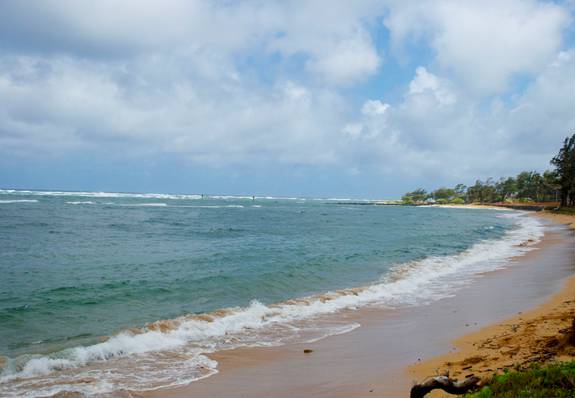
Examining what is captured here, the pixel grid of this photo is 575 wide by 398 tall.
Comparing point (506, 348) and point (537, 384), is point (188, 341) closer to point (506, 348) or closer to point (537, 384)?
point (506, 348)

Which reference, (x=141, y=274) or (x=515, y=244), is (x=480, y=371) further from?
(x=515, y=244)

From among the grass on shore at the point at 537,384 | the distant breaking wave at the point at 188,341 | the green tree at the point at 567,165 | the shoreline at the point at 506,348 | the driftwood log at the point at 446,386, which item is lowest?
the distant breaking wave at the point at 188,341

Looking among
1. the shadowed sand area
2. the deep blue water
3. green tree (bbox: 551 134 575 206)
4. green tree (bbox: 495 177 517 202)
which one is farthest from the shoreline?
green tree (bbox: 495 177 517 202)

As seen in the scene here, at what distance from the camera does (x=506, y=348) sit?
811cm

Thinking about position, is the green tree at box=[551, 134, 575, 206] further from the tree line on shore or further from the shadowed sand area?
the shadowed sand area

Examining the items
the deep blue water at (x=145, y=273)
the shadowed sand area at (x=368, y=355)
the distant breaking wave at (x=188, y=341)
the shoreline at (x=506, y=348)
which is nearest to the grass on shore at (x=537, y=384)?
the shoreline at (x=506, y=348)

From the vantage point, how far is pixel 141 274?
58.1 ft

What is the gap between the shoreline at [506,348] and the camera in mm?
6898

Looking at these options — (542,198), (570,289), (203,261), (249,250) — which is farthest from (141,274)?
(542,198)

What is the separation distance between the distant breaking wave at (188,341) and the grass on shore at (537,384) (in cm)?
508

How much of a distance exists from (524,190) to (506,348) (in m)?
157

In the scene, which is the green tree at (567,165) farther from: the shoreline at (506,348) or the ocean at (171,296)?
the shoreline at (506,348)

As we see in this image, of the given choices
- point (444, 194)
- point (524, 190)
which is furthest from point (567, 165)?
point (444, 194)

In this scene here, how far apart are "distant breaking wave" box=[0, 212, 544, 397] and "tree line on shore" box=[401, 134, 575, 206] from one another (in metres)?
76.5
